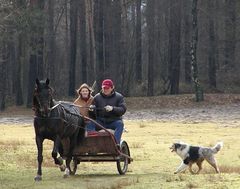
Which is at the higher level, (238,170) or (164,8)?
(164,8)

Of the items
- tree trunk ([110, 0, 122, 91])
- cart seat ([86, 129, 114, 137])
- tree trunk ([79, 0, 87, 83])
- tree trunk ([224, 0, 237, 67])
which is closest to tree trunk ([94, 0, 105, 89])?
tree trunk ([110, 0, 122, 91])

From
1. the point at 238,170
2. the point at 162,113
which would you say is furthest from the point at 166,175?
the point at 162,113

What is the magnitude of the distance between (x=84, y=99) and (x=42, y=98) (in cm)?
235

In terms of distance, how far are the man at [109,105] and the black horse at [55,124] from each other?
545 mm

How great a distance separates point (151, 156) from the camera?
56.6ft

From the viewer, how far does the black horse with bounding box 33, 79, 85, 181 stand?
11758 mm

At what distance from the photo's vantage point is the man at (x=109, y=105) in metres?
13.5

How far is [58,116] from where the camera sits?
39.7 feet

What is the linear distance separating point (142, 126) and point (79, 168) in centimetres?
1282

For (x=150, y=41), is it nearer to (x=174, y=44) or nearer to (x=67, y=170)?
(x=174, y=44)

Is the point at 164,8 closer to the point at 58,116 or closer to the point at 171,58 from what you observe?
the point at 171,58

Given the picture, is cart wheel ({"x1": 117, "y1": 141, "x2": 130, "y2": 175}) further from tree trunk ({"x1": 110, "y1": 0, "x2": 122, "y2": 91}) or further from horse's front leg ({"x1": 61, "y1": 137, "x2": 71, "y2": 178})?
tree trunk ({"x1": 110, "y1": 0, "x2": 122, "y2": 91})

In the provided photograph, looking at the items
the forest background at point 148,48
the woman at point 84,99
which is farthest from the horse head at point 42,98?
the forest background at point 148,48

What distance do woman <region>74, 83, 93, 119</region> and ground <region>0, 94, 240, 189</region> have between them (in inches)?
57.7
